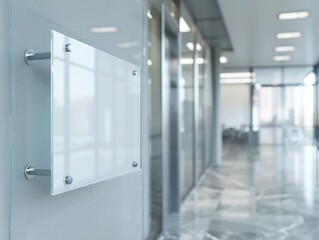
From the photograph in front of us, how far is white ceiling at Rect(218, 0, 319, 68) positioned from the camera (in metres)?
5.81

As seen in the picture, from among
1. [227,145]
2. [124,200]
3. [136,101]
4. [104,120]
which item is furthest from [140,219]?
[227,145]

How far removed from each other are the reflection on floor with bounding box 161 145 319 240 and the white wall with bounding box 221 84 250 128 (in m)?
5.67

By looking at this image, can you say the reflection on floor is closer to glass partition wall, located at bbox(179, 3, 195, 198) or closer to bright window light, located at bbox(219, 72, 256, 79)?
glass partition wall, located at bbox(179, 3, 195, 198)

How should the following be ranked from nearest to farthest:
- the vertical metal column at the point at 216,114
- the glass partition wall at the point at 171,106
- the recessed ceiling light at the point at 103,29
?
the recessed ceiling light at the point at 103,29, the glass partition wall at the point at 171,106, the vertical metal column at the point at 216,114

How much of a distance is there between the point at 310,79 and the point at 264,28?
8.28 metres

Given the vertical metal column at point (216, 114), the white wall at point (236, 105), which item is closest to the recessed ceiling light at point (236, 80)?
the white wall at point (236, 105)

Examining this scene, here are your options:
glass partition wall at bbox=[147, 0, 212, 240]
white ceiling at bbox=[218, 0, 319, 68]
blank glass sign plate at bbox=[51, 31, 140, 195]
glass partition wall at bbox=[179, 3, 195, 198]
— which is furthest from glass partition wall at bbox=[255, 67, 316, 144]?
blank glass sign plate at bbox=[51, 31, 140, 195]

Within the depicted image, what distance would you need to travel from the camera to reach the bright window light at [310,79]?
14422mm

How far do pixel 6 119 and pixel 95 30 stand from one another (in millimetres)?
848

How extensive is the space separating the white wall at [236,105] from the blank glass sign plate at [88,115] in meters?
13.0

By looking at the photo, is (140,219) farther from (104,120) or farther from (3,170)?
(3,170)

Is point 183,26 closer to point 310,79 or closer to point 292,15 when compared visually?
point 292,15

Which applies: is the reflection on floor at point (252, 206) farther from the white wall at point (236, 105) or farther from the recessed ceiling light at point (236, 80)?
the recessed ceiling light at point (236, 80)

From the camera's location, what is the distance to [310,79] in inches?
579
